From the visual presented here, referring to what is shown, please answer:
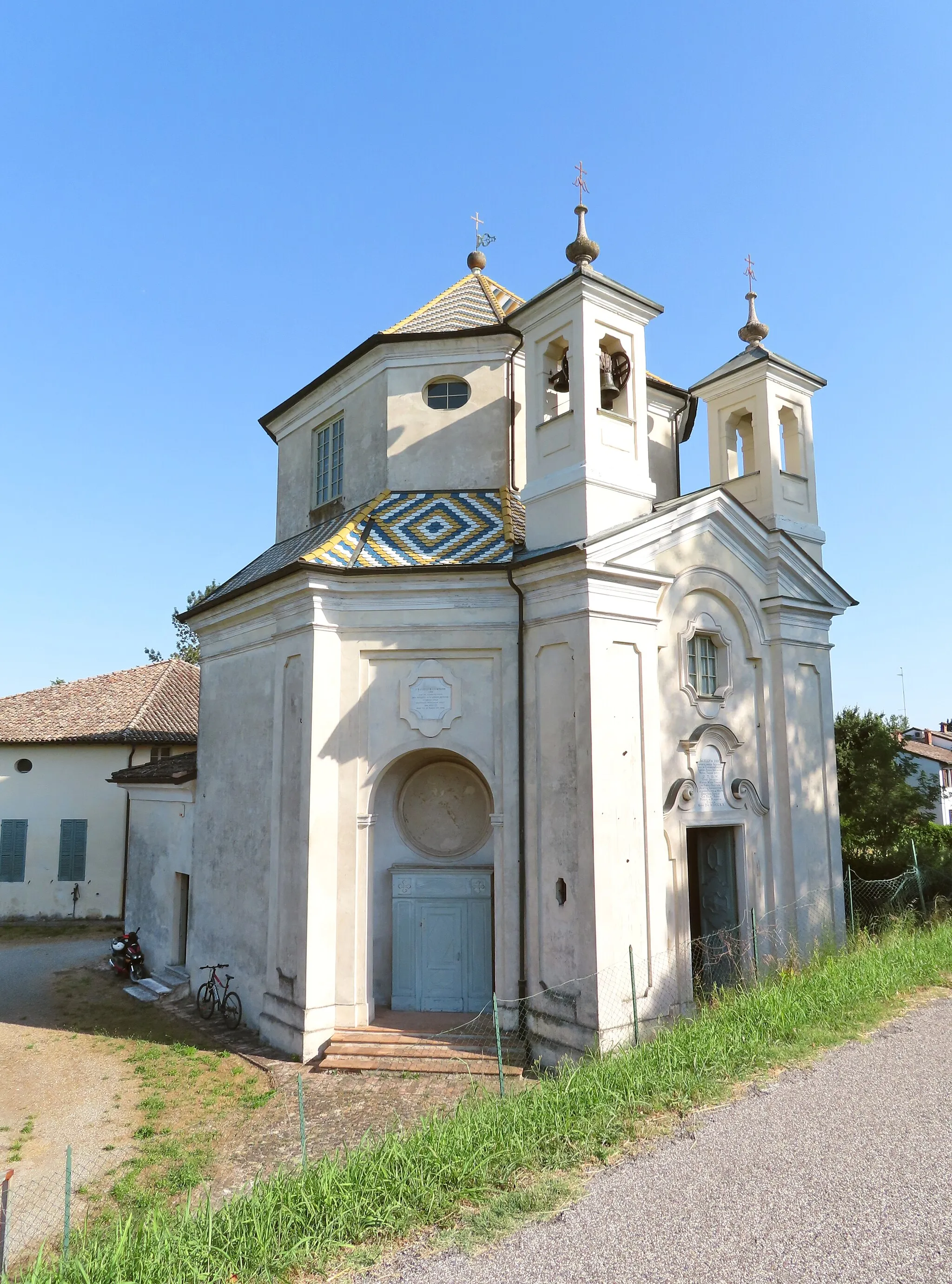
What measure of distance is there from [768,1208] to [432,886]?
6.74m

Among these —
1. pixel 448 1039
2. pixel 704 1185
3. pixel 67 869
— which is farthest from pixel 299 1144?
pixel 67 869

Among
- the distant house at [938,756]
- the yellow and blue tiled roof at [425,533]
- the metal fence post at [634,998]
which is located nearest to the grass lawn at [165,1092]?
the metal fence post at [634,998]

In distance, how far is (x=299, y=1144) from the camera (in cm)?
841

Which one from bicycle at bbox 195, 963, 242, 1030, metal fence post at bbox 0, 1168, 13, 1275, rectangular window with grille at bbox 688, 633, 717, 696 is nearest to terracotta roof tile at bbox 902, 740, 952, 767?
rectangular window with grille at bbox 688, 633, 717, 696

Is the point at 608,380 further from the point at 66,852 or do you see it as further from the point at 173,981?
the point at 66,852

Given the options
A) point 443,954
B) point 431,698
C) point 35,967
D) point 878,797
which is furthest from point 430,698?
point 878,797

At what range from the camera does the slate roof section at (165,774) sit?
15.2 meters

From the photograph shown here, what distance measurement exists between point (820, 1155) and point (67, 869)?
72.7ft

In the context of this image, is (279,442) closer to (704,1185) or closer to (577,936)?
(577,936)

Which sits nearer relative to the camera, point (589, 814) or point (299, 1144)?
point (299, 1144)

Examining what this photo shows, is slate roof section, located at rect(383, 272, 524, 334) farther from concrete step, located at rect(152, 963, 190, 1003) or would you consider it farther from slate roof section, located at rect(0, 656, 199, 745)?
slate roof section, located at rect(0, 656, 199, 745)

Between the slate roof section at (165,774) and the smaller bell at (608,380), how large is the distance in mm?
9246

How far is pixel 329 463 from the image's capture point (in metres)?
15.0

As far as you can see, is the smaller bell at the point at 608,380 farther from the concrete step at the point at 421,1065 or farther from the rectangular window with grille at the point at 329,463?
the concrete step at the point at 421,1065
